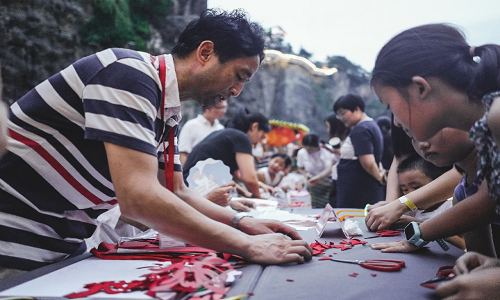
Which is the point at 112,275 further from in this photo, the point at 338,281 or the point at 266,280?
the point at 338,281

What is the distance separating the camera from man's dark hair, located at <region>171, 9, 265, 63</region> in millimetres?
1320

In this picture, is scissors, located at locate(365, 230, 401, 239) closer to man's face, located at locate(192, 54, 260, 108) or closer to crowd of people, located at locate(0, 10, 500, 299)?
crowd of people, located at locate(0, 10, 500, 299)

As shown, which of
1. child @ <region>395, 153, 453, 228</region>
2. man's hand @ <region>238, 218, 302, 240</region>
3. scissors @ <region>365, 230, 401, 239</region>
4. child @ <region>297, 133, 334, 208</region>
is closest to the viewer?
man's hand @ <region>238, 218, 302, 240</region>

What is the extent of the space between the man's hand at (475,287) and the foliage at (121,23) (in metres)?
12.9

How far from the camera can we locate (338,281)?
2.96 ft

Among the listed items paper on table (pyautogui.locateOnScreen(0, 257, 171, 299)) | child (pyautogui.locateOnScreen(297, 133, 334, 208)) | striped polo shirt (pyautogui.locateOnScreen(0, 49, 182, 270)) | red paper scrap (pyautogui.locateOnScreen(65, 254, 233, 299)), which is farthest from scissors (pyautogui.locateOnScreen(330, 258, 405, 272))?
child (pyautogui.locateOnScreen(297, 133, 334, 208))

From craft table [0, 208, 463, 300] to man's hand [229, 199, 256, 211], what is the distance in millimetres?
1211

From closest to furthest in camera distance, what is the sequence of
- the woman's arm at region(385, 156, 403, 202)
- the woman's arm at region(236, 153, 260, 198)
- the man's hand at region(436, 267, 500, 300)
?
the man's hand at region(436, 267, 500, 300), the woman's arm at region(385, 156, 403, 202), the woman's arm at region(236, 153, 260, 198)

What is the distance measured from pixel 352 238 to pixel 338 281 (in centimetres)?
61

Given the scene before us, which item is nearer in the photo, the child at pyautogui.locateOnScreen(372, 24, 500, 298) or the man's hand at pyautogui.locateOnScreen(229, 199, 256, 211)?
the child at pyautogui.locateOnScreen(372, 24, 500, 298)

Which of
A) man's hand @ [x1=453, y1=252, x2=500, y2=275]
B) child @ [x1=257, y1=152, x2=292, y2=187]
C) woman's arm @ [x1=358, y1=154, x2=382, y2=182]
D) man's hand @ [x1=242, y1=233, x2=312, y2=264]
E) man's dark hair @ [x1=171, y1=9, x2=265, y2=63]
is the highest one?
man's dark hair @ [x1=171, y1=9, x2=265, y2=63]

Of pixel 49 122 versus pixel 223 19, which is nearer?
pixel 49 122

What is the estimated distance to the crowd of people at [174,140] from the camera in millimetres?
994

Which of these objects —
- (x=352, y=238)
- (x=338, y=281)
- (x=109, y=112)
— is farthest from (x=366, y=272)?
(x=109, y=112)
